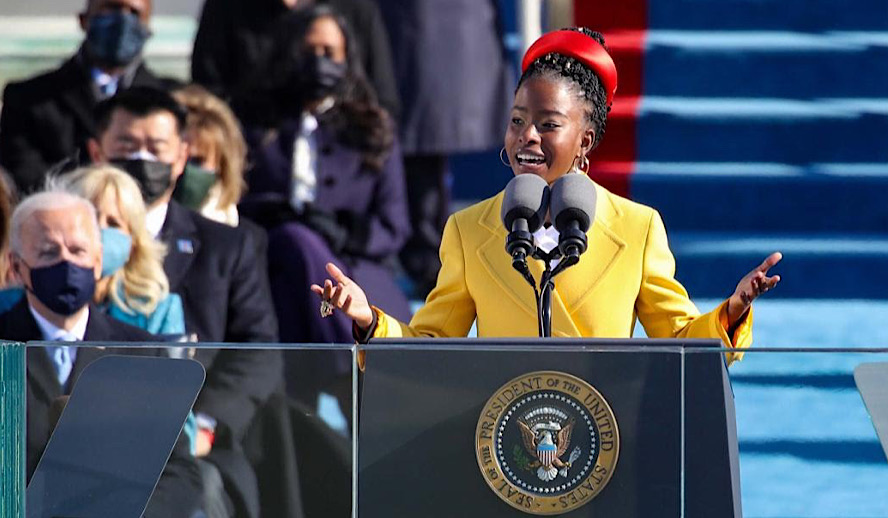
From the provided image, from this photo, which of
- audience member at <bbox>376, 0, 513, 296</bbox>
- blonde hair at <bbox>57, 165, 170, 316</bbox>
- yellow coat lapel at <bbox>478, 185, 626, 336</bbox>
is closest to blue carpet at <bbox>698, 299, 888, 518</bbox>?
yellow coat lapel at <bbox>478, 185, 626, 336</bbox>

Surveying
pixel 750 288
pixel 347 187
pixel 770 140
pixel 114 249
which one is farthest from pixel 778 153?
pixel 750 288

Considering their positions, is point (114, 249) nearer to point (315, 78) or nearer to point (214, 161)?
point (214, 161)

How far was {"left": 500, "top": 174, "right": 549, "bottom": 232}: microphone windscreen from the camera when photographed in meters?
2.98

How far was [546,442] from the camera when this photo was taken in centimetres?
291

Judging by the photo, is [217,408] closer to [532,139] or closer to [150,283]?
[532,139]

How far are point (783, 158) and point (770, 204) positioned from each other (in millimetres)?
258

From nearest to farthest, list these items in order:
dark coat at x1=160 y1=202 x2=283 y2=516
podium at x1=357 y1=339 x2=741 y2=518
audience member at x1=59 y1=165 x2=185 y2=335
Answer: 1. podium at x1=357 y1=339 x2=741 y2=518
2. audience member at x1=59 y1=165 x2=185 y2=335
3. dark coat at x1=160 y1=202 x2=283 y2=516

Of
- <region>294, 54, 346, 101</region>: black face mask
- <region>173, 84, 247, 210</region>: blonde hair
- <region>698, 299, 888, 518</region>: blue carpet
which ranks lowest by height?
<region>698, 299, 888, 518</region>: blue carpet

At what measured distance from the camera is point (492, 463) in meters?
2.91

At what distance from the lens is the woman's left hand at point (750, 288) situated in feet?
9.98

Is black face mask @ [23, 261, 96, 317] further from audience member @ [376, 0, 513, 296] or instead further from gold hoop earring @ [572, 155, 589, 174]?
gold hoop earring @ [572, 155, 589, 174]

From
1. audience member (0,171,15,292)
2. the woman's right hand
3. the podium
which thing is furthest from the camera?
audience member (0,171,15,292)

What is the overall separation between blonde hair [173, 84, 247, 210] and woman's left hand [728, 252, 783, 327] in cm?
333

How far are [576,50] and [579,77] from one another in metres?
0.06
